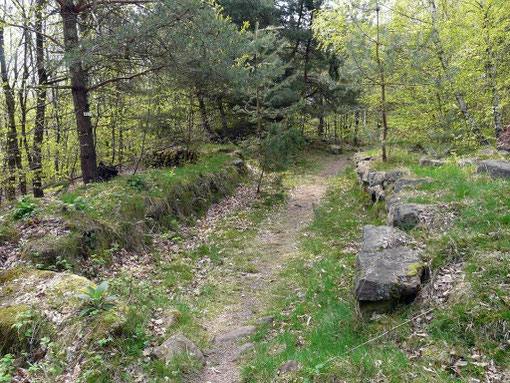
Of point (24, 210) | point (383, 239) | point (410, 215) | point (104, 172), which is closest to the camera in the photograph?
point (383, 239)

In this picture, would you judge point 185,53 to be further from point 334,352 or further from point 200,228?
point 334,352

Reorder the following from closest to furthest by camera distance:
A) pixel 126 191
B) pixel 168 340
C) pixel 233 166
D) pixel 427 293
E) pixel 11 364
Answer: pixel 11 364, pixel 427 293, pixel 168 340, pixel 126 191, pixel 233 166

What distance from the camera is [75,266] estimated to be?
5.73 metres

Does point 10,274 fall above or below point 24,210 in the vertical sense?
below

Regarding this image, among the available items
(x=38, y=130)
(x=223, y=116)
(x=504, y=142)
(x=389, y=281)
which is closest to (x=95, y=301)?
(x=389, y=281)

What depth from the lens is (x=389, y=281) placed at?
413 centimetres

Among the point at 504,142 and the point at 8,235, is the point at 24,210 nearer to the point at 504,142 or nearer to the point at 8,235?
the point at 8,235

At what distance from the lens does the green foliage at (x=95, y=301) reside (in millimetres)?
4113

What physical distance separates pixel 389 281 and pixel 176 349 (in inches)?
115

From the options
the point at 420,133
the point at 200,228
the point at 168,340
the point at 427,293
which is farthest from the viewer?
the point at 420,133

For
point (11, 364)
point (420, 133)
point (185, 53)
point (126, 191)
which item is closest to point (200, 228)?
point (126, 191)

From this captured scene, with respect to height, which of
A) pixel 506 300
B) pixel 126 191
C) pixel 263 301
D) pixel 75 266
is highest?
pixel 126 191

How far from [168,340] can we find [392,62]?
9452 millimetres

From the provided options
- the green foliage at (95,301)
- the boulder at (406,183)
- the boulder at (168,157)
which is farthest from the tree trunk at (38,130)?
the boulder at (406,183)
